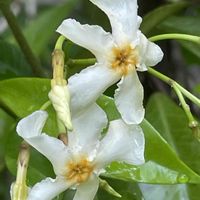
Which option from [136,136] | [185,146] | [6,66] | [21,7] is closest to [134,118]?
[136,136]

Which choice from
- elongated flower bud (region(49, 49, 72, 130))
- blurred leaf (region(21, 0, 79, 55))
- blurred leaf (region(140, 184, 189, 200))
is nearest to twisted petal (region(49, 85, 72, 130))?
elongated flower bud (region(49, 49, 72, 130))

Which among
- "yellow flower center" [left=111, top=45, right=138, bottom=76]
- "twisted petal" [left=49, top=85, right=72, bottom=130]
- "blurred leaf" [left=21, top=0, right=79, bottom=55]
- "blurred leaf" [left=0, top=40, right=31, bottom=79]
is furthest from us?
"blurred leaf" [left=21, top=0, right=79, bottom=55]

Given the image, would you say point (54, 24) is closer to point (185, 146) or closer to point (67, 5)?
point (67, 5)

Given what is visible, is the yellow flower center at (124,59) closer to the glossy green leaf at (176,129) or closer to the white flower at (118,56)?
the white flower at (118,56)

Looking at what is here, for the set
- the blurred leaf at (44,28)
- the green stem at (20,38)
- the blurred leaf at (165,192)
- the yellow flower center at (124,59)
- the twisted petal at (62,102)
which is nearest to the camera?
the twisted petal at (62,102)

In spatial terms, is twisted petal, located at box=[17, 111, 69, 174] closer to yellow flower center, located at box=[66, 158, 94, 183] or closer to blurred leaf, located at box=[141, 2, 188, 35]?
yellow flower center, located at box=[66, 158, 94, 183]

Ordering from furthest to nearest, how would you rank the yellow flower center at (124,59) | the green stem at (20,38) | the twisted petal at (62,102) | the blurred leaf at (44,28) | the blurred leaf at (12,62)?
the blurred leaf at (44,28) < the blurred leaf at (12,62) < the green stem at (20,38) < the yellow flower center at (124,59) < the twisted petal at (62,102)

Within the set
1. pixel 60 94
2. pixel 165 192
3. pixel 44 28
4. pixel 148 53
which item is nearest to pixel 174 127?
pixel 165 192

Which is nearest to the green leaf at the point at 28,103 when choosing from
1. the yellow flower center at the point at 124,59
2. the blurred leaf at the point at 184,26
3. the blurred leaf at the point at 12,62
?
the yellow flower center at the point at 124,59
